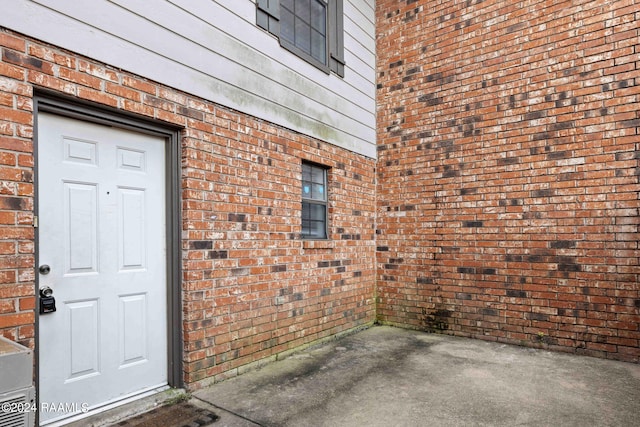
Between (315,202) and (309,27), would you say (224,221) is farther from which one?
(309,27)

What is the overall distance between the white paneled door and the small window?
75.3 inches

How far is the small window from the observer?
4941 mm

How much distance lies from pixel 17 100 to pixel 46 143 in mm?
329

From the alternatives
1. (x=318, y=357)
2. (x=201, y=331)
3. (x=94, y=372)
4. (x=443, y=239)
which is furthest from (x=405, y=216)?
(x=94, y=372)

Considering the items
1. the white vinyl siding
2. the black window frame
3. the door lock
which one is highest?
the white vinyl siding

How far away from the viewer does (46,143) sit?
2.69 m

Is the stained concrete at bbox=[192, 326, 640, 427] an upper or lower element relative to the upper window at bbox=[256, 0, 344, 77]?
lower

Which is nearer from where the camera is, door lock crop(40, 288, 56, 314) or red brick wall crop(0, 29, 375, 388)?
red brick wall crop(0, 29, 375, 388)

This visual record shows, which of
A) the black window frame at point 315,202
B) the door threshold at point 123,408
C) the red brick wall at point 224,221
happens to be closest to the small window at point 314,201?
the black window frame at point 315,202

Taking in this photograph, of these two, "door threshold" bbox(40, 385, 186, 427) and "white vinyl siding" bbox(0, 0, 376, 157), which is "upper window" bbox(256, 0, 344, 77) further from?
"door threshold" bbox(40, 385, 186, 427)

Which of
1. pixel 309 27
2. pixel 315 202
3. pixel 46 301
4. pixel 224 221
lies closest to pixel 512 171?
pixel 315 202

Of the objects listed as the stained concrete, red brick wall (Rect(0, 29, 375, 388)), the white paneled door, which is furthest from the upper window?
the stained concrete

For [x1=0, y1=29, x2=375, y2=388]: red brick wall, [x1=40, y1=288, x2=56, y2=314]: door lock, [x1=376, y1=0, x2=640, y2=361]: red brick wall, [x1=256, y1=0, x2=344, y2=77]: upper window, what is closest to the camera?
[x1=0, y1=29, x2=375, y2=388]: red brick wall

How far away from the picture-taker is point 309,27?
5.04 m
